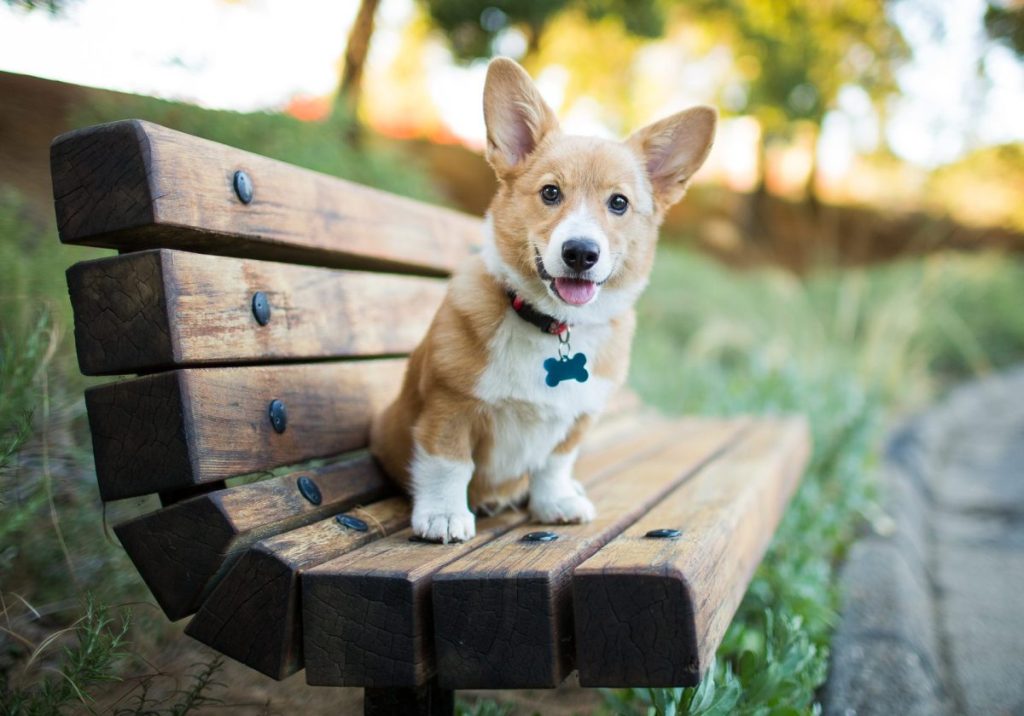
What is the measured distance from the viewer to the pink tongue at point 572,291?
187 centimetres

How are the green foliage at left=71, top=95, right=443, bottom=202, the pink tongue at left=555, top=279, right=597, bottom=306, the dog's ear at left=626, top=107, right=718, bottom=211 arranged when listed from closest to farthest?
the pink tongue at left=555, top=279, right=597, bottom=306
the dog's ear at left=626, top=107, right=718, bottom=211
the green foliage at left=71, top=95, right=443, bottom=202

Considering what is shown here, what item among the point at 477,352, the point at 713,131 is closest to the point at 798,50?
the point at 713,131

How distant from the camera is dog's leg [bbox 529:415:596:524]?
197cm

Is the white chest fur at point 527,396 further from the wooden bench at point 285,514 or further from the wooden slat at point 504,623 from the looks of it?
the wooden slat at point 504,623

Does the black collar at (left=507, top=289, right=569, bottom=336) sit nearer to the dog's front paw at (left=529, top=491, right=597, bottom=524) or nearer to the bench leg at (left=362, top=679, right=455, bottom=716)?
the dog's front paw at (left=529, top=491, right=597, bottom=524)

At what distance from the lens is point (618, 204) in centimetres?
211

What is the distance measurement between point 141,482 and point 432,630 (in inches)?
24.3

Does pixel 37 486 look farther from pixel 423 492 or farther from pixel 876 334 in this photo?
pixel 876 334

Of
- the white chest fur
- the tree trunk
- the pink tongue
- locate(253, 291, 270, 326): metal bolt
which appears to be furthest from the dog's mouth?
the tree trunk

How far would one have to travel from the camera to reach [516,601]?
1393mm

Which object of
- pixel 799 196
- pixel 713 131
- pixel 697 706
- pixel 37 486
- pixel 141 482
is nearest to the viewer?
pixel 141 482

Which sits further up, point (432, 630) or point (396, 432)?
point (396, 432)

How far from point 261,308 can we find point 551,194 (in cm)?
75

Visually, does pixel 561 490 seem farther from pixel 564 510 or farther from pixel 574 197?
pixel 574 197
